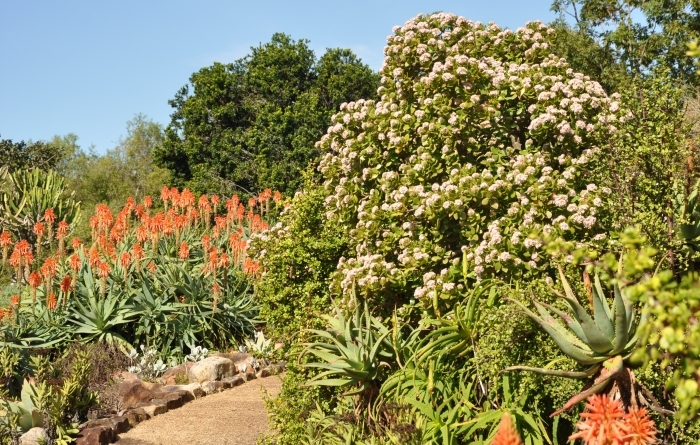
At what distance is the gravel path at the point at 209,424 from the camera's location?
8.59 m

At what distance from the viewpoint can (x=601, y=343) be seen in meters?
4.54

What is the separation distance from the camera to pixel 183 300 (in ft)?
41.8

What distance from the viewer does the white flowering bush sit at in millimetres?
6707

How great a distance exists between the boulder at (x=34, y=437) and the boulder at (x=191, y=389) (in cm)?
227

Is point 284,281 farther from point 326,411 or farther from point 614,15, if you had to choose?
point 614,15

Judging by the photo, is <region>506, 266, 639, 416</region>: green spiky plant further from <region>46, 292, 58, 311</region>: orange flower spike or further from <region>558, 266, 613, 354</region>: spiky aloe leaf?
<region>46, 292, 58, 311</region>: orange flower spike

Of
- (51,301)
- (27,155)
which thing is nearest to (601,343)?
(51,301)

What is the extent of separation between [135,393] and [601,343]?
726 centimetres

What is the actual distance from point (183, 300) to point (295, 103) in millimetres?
18198

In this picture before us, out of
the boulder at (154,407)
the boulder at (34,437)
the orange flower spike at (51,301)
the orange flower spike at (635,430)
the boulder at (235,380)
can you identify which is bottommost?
the boulder at (34,437)

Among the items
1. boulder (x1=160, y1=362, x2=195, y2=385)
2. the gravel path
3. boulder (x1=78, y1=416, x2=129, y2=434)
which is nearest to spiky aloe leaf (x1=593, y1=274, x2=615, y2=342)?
the gravel path

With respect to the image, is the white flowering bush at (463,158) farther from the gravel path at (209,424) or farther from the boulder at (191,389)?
the boulder at (191,389)

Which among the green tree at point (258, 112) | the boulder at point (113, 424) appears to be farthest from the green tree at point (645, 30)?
the boulder at point (113, 424)

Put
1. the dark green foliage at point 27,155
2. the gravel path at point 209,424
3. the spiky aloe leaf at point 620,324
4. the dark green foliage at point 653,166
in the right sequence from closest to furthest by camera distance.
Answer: the spiky aloe leaf at point 620,324 < the dark green foliage at point 653,166 < the gravel path at point 209,424 < the dark green foliage at point 27,155
